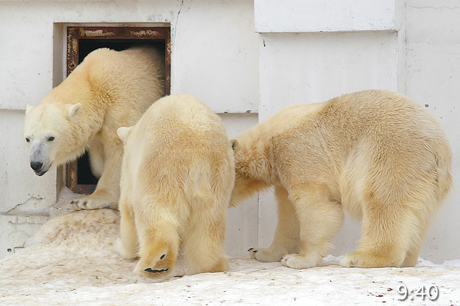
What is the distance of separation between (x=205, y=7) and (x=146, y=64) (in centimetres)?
85

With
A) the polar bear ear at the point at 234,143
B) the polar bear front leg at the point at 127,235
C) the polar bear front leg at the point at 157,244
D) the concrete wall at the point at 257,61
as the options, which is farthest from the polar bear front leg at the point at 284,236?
the polar bear front leg at the point at 157,244

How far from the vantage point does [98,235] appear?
4.27 m

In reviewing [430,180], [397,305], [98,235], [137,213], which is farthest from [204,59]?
[397,305]

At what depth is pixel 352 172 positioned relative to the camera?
3.35 m

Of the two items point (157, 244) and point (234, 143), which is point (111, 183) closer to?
point (234, 143)

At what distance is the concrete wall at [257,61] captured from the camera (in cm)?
417

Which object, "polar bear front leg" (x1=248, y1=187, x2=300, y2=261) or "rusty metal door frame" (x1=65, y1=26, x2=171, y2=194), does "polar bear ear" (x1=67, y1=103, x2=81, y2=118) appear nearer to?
"rusty metal door frame" (x1=65, y1=26, x2=171, y2=194)

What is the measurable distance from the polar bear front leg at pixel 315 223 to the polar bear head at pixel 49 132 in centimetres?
212

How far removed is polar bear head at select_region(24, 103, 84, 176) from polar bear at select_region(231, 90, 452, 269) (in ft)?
5.23

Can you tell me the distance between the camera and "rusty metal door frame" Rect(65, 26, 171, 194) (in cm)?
510

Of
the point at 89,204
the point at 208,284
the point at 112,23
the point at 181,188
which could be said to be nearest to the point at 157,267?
the point at 208,284

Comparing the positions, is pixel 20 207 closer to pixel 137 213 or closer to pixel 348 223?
pixel 137 213

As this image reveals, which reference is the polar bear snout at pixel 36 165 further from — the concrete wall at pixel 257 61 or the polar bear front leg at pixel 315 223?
the polar bear front leg at pixel 315 223

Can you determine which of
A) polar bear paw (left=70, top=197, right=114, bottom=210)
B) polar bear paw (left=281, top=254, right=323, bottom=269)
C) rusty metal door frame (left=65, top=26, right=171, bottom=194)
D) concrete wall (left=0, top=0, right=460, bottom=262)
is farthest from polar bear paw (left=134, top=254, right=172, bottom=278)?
rusty metal door frame (left=65, top=26, right=171, bottom=194)
